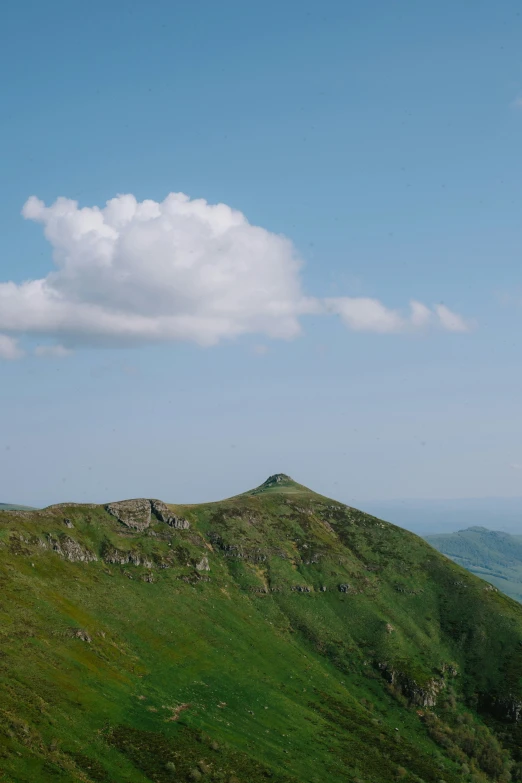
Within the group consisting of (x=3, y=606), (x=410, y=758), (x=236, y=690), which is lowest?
(x=410, y=758)

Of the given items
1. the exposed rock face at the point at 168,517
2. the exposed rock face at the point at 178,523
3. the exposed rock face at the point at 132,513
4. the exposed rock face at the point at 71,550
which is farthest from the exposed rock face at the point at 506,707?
the exposed rock face at the point at 71,550

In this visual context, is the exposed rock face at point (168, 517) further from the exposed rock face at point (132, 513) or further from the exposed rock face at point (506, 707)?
the exposed rock face at point (506, 707)

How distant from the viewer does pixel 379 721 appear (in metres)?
136

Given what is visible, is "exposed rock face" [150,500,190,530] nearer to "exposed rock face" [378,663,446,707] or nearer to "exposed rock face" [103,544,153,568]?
"exposed rock face" [103,544,153,568]

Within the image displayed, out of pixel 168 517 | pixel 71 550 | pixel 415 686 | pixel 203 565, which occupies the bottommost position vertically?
pixel 415 686

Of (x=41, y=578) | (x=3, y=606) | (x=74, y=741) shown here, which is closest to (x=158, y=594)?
(x=41, y=578)

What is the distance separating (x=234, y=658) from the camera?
140000 millimetres

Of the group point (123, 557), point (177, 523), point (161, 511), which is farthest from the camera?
point (161, 511)

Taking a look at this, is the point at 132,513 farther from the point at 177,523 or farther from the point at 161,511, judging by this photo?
the point at 177,523

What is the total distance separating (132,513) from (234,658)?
2275 inches

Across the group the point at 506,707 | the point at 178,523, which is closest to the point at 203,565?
the point at 178,523

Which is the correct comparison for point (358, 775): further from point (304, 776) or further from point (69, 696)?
point (69, 696)

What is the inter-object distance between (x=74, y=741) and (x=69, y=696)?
495 inches

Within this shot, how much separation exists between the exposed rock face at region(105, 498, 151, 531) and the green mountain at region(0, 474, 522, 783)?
45 cm
